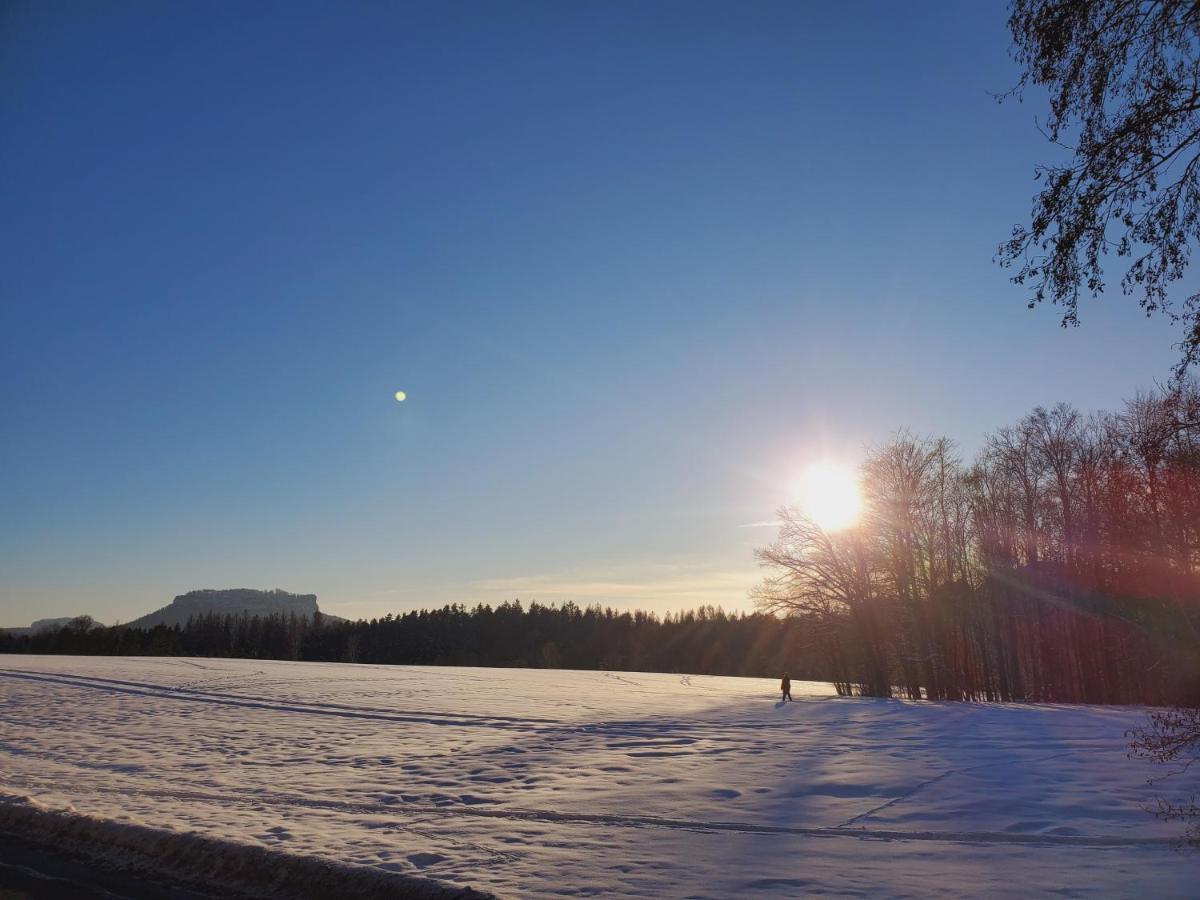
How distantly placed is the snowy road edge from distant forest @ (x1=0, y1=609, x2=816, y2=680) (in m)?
101

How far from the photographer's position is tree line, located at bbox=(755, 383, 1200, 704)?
33.9 meters

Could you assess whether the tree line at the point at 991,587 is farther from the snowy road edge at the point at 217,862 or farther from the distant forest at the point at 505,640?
the distant forest at the point at 505,640

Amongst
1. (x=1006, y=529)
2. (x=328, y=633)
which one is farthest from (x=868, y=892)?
(x=328, y=633)

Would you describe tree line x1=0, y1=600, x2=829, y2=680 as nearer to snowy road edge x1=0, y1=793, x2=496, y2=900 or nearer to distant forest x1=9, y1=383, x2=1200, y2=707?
distant forest x1=9, y1=383, x2=1200, y2=707

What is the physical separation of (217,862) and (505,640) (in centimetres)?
12536

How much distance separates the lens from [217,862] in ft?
24.3

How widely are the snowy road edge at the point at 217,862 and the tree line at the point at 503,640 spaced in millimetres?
100719

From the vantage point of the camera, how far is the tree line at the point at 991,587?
33.9 m

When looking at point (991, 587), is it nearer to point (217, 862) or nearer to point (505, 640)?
point (217, 862)

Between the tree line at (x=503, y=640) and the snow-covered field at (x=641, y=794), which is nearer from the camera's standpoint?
the snow-covered field at (x=641, y=794)

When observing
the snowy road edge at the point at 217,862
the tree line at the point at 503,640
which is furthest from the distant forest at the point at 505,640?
the snowy road edge at the point at 217,862

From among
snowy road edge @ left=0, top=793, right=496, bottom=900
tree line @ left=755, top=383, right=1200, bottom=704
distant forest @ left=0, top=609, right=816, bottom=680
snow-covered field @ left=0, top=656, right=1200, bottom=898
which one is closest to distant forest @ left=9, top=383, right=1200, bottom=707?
tree line @ left=755, top=383, right=1200, bottom=704

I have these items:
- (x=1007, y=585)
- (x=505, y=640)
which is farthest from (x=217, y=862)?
(x=505, y=640)

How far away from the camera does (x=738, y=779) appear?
11977 mm
